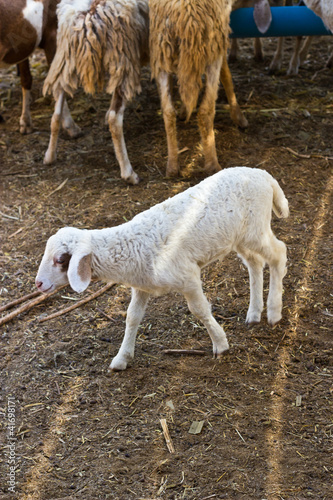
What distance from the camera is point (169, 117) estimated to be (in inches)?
218

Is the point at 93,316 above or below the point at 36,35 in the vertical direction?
below

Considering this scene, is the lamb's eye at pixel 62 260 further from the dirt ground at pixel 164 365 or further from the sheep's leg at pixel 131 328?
the dirt ground at pixel 164 365

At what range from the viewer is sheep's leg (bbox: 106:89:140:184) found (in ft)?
18.3

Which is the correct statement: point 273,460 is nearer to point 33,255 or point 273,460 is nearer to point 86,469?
point 86,469

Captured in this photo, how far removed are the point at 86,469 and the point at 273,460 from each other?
3.01ft

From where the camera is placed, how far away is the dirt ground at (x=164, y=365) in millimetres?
2885

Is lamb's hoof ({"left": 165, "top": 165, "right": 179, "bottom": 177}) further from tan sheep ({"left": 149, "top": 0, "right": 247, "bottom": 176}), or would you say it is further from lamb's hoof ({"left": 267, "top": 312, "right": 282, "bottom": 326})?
lamb's hoof ({"left": 267, "top": 312, "right": 282, "bottom": 326})

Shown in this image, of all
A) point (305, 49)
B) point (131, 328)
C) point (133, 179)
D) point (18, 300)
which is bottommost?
point (18, 300)

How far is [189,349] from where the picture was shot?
374 cm

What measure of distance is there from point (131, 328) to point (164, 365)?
0.30 meters

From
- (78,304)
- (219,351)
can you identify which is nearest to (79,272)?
(219,351)

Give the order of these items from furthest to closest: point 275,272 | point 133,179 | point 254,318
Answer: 1. point 133,179
2. point 254,318
3. point 275,272

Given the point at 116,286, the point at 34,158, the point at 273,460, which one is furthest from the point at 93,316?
the point at 34,158

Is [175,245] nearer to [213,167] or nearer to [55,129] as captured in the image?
[213,167]
